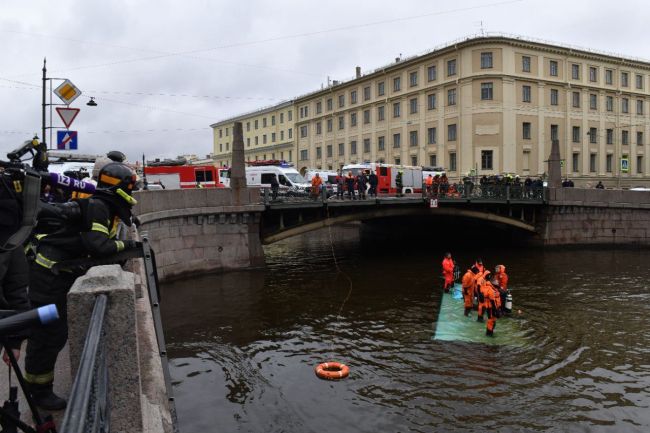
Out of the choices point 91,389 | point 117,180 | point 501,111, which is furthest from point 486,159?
point 91,389

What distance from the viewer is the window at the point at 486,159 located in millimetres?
47188

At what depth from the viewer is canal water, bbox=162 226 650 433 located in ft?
31.1

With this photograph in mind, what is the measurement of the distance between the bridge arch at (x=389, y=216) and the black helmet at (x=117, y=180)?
2033 centimetres

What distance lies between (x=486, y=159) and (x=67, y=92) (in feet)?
129

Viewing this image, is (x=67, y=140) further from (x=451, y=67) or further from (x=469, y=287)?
(x=451, y=67)

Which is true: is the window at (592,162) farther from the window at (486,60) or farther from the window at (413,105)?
the window at (413,105)

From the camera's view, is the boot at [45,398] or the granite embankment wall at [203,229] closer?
the boot at [45,398]

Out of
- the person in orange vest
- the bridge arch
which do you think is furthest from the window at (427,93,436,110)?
the person in orange vest

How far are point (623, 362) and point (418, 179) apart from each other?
88.6 ft

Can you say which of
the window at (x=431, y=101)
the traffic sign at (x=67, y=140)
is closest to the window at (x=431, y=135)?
the window at (x=431, y=101)

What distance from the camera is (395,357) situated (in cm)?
1266

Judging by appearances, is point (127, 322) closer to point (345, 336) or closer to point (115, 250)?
point (115, 250)

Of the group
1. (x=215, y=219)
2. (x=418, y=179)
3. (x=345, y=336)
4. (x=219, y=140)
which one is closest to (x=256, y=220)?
(x=215, y=219)

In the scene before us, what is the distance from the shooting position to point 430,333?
14.6m
